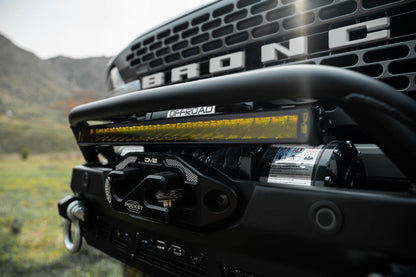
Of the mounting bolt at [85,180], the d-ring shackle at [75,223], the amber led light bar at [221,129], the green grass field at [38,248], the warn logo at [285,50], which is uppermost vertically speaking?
the warn logo at [285,50]

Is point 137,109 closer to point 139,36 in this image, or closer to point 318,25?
point 318,25

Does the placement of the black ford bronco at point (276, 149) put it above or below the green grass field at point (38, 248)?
above

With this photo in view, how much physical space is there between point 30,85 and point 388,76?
57344 millimetres

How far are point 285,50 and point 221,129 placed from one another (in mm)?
509

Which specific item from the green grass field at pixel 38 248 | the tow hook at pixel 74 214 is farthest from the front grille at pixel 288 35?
the green grass field at pixel 38 248

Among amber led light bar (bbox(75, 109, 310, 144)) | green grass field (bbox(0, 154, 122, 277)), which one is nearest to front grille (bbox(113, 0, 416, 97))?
amber led light bar (bbox(75, 109, 310, 144))

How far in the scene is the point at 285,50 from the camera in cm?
137

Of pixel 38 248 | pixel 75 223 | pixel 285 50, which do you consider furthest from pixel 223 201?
pixel 38 248

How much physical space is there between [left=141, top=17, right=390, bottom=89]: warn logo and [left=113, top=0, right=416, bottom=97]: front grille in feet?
0.09

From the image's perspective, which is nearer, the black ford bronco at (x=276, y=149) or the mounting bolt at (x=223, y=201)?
the black ford bronco at (x=276, y=149)

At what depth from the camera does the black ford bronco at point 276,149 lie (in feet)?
2.76

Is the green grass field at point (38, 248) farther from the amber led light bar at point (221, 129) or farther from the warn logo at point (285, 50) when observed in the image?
the warn logo at point (285, 50)

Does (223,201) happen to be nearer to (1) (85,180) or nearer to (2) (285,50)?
(2) (285,50)

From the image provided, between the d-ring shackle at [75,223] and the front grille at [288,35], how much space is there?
0.91 metres
